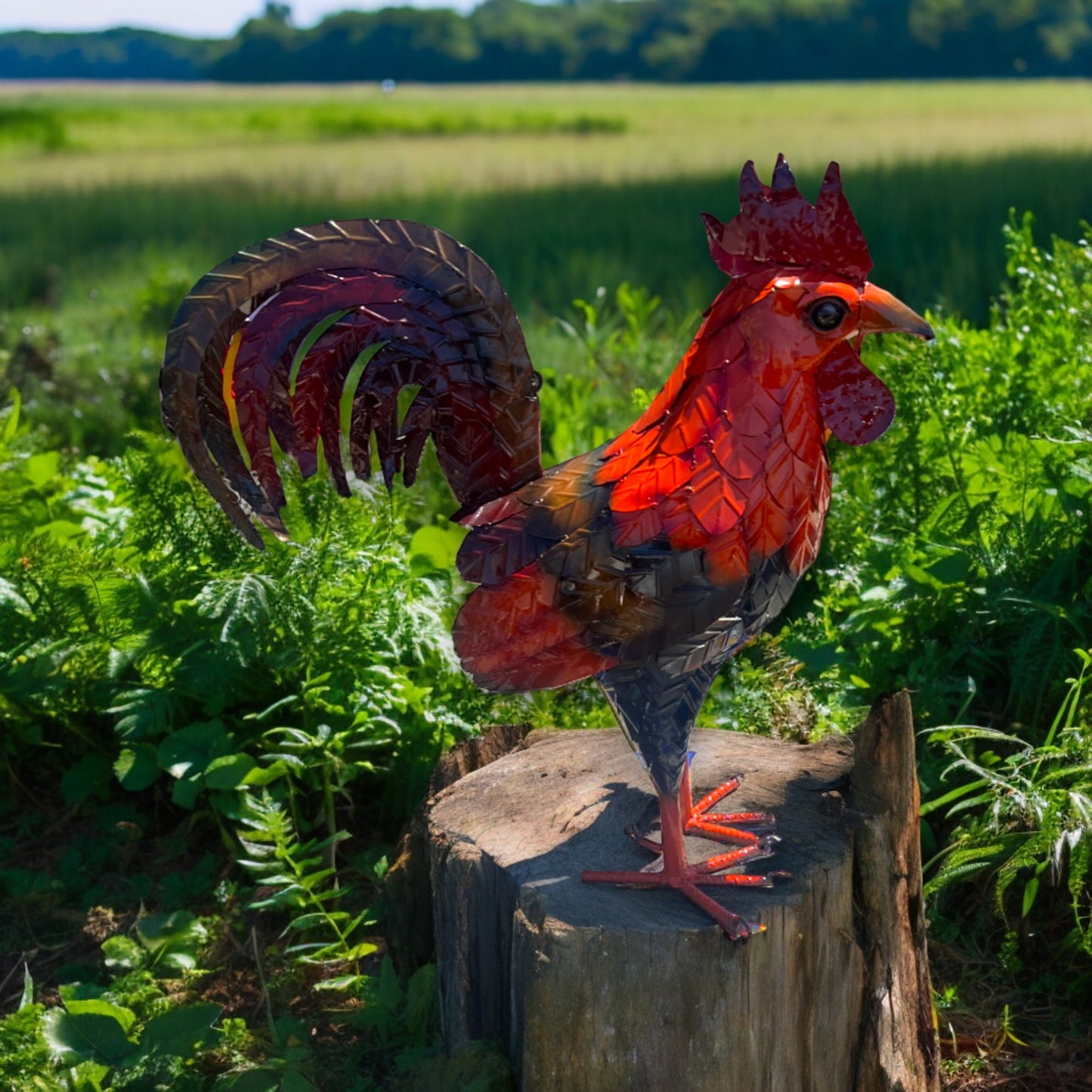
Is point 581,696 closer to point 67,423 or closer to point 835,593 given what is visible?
point 835,593

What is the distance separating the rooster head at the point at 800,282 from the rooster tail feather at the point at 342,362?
0.44m

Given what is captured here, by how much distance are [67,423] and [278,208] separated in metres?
2.87

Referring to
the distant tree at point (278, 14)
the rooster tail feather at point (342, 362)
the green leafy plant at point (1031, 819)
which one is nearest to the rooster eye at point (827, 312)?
the rooster tail feather at point (342, 362)

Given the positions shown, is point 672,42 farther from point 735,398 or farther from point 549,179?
point 735,398

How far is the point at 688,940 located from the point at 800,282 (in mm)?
1176

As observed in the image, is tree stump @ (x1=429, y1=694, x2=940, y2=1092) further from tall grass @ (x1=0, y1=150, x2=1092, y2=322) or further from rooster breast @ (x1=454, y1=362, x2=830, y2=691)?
tall grass @ (x1=0, y1=150, x2=1092, y2=322)

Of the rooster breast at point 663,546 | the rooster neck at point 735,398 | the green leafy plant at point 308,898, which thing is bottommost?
the green leafy plant at point 308,898

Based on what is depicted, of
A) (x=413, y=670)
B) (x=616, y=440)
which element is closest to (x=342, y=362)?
(x=616, y=440)

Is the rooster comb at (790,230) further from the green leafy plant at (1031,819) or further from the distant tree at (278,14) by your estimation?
the distant tree at (278,14)

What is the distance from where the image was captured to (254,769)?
3.18 meters

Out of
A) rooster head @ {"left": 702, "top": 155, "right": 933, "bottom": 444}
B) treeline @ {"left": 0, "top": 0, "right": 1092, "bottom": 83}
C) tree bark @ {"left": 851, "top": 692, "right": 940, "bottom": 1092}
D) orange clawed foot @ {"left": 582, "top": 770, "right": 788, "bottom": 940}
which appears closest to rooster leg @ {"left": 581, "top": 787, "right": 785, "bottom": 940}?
orange clawed foot @ {"left": 582, "top": 770, "right": 788, "bottom": 940}

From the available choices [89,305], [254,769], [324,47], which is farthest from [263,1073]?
[324,47]

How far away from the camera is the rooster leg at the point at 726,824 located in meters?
2.50

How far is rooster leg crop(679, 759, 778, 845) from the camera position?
8.20 feet
